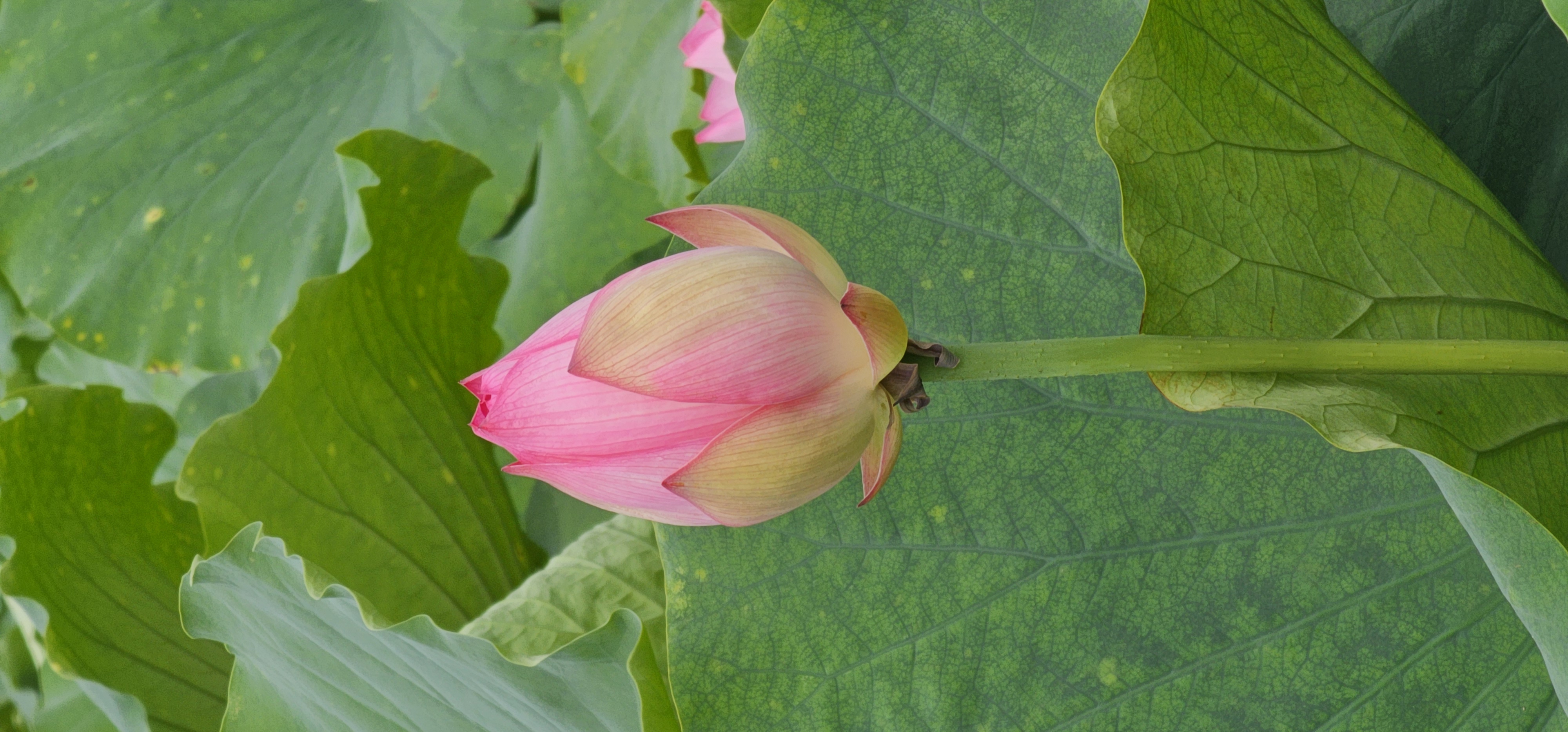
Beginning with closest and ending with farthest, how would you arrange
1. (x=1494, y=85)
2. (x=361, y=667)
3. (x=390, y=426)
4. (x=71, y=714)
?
(x=1494, y=85) < (x=361, y=667) < (x=390, y=426) < (x=71, y=714)

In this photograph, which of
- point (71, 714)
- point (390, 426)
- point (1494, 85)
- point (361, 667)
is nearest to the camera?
point (1494, 85)

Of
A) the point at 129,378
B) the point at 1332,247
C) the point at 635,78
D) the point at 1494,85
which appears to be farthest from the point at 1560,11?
the point at 129,378

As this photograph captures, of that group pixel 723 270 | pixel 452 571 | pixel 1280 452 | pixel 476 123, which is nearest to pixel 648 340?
pixel 723 270

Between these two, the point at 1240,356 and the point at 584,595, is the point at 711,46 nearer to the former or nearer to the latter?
the point at 584,595

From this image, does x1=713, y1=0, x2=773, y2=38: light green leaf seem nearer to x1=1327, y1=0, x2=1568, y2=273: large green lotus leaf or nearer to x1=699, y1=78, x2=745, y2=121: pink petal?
x1=699, y1=78, x2=745, y2=121: pink petal

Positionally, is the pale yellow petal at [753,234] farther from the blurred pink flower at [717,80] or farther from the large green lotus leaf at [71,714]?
the large green lotus leaf at [71,714]

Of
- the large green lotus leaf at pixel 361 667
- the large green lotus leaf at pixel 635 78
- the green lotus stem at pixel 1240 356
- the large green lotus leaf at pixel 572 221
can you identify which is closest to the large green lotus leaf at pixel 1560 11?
the green lotus stem at pixel 1240 356

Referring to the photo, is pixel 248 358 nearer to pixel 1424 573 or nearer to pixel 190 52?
pixel 190 52

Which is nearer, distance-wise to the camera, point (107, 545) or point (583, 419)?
point (583, 419)
